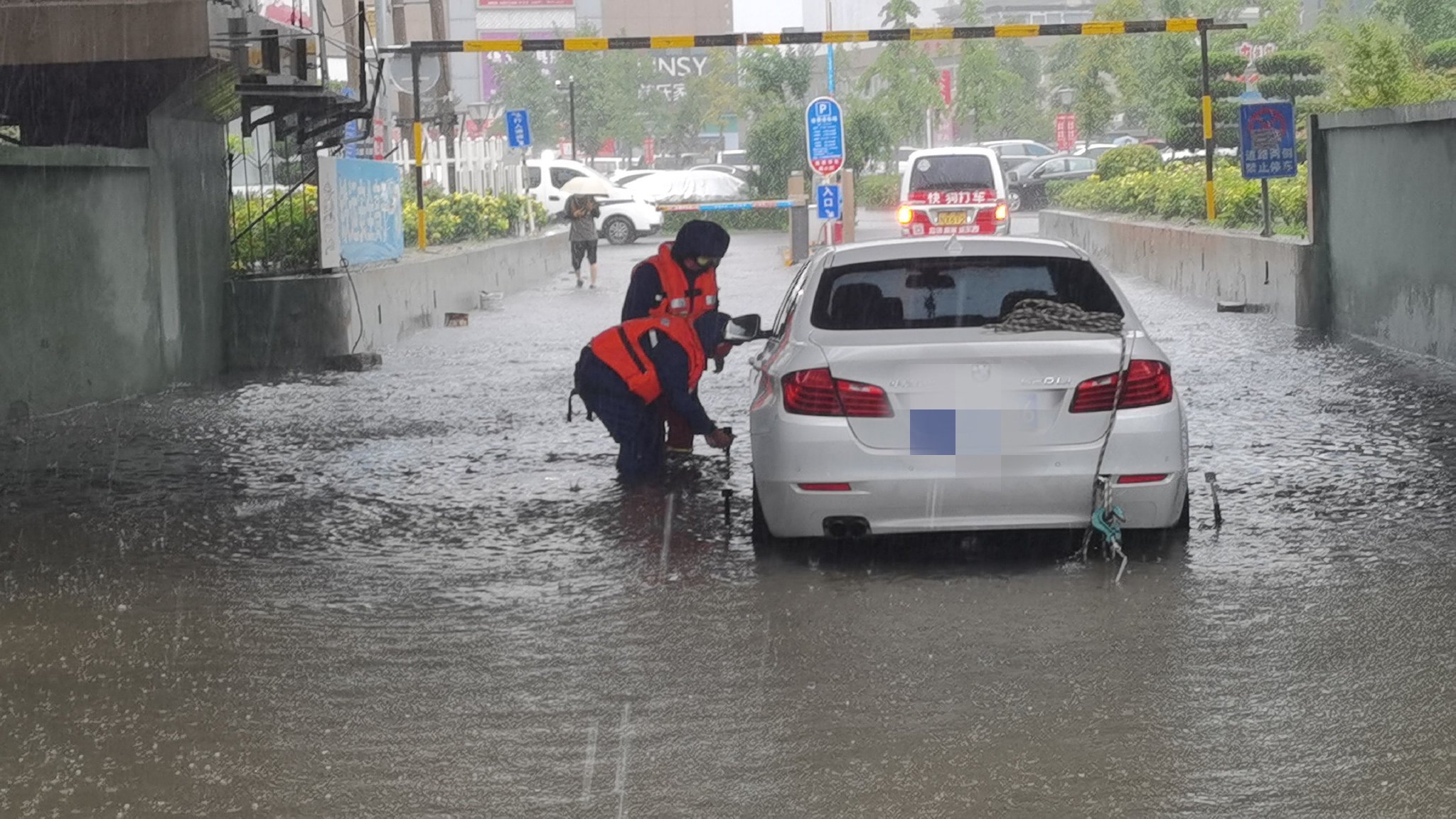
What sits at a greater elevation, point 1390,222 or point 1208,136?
point 1208,136

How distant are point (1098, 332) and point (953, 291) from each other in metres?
0.72

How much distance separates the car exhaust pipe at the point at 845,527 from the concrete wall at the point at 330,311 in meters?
11.2

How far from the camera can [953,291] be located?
8789 millimetres

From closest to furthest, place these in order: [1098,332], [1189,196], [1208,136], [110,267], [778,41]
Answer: [1098,332] < [110,267] < [1208,136] < [778,41] < [1189,196]

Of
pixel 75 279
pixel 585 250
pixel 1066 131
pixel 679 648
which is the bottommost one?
pixel 679 648

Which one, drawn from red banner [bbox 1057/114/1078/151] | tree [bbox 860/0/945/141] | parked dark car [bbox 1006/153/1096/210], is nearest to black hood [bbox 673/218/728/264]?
parked dark car [bbox 1006/153/1096/210]

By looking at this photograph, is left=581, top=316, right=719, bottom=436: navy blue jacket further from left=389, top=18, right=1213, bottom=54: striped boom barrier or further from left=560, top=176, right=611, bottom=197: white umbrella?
left=560, top=176, right=611, bottom=197: white umbrella

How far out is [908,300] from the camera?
8781 mm

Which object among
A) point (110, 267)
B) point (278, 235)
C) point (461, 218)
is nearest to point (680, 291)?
point (110, 267)

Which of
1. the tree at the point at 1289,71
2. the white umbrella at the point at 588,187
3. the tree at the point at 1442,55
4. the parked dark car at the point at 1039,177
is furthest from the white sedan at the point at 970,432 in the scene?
the parked dark car at the point at 1039,177

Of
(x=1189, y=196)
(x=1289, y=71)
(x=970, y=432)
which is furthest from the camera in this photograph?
(x=1289, y=71)

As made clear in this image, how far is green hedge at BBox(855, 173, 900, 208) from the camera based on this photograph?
57.6m

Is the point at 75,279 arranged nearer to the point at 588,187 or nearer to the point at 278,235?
the point at 278,235

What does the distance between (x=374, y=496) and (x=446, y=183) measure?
2442 cm
